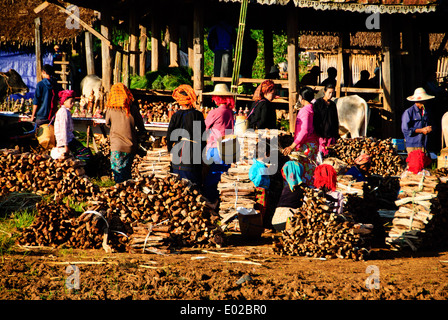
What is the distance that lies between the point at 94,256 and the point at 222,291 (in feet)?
6.62

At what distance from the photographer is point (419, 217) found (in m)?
7.97

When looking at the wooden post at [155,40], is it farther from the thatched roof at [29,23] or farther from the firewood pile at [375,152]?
the firewood pile at [375,152]

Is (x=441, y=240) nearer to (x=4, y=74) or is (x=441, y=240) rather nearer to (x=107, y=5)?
(x=107, y=5)

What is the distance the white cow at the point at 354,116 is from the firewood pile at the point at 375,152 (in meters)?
0.68

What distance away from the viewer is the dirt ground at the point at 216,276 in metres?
5.75

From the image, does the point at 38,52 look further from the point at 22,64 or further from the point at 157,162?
the point at 22,64

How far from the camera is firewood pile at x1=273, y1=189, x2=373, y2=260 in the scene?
740cm

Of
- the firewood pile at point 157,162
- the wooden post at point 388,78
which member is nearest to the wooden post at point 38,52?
the firewood pile at point 157,162

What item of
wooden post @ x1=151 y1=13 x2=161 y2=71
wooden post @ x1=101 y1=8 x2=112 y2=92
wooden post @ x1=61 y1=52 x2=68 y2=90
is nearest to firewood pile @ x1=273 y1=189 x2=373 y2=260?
wooden post @ x1=101 y1=8 x2=112 y2=92

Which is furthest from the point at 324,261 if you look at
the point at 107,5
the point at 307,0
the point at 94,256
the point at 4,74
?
the point at 4,74

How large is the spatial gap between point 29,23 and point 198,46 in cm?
1090

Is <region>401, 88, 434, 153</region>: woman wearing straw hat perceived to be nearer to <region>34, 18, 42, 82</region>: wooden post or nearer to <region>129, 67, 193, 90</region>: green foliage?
<region>129, 67, 193, 90</region>: green foliage

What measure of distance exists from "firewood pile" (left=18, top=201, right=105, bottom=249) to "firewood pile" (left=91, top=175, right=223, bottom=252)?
0.23m
